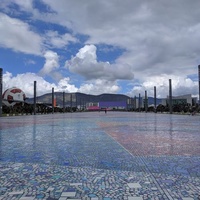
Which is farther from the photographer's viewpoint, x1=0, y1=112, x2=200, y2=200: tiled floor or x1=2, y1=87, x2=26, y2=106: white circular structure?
x1=2, y1=87, x2=26, y2=106: white circular structure

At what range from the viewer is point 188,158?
714 centimetres

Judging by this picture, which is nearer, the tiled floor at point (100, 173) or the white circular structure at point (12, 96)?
the tiled floor at point (100, 173)

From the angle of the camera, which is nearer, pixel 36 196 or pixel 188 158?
pixel 36 196

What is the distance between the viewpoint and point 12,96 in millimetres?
69875

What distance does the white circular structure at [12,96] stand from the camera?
6894cm

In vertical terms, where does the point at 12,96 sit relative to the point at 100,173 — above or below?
above

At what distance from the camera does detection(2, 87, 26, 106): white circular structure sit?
68.9 meters

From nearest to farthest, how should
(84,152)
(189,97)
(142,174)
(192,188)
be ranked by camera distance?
(192,188), (142,174), (84,152), (189,97)

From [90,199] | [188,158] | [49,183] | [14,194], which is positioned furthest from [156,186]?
[188,158]

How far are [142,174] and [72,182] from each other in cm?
149

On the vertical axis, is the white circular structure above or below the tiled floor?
above

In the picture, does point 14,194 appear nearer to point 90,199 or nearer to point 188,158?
point 90,199

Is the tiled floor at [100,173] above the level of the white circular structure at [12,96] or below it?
below

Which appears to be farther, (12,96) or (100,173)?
(12,96)
